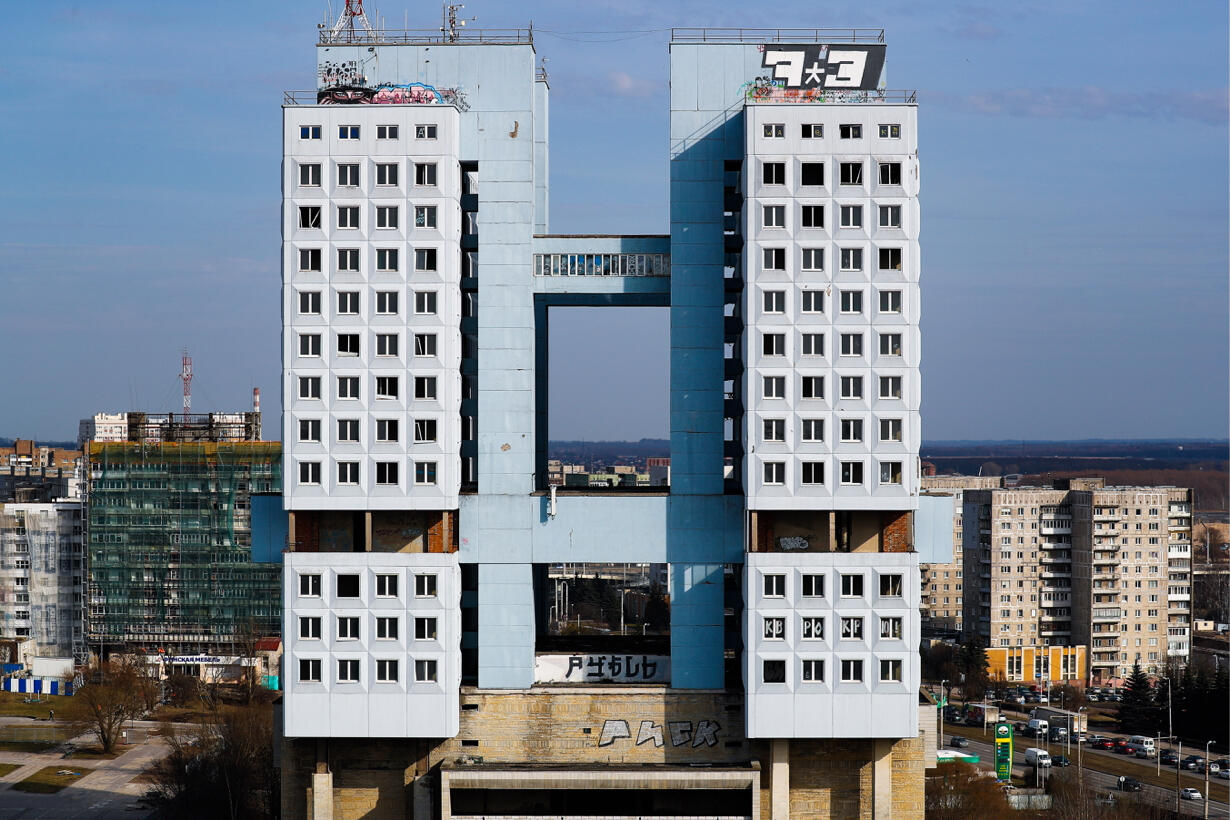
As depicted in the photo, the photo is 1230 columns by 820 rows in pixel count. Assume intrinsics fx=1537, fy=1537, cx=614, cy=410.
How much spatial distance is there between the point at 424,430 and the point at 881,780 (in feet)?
90.9

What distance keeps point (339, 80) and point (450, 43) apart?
580cm

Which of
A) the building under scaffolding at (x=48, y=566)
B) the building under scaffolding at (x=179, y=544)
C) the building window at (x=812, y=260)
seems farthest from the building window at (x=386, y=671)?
the building under scaffolding at (x=48, y=566)

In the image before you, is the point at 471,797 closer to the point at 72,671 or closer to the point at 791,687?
the point at 791,687

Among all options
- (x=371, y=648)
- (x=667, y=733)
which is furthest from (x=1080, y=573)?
(x=371, y=648)

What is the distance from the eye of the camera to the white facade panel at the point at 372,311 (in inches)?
2881

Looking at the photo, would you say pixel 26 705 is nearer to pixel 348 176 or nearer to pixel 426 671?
pixel 426 671

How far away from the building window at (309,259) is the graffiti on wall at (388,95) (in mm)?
7344

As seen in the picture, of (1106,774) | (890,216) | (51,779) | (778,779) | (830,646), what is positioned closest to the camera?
(830,646)

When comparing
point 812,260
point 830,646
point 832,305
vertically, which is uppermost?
point 812,260

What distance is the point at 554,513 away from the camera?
248 ft

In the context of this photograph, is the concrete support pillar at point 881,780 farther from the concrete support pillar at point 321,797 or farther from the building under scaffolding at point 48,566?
the building under scaffolding at point 48,566

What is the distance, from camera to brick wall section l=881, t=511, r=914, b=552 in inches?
2921

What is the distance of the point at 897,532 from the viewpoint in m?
74.4

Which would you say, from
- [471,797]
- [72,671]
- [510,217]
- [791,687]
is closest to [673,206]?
[510,217]
